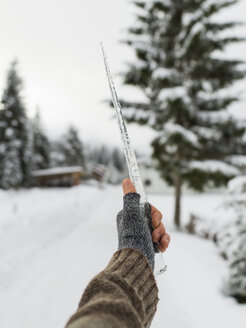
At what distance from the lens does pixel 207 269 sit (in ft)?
16.0

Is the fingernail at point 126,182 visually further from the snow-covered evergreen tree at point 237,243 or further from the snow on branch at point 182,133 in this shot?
the snow on branch at point 182,133

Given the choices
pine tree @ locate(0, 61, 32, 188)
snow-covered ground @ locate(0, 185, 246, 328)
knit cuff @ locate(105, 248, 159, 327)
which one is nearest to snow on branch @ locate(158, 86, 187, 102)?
snow-covered ground @ locate(0, 185, 246, 328)

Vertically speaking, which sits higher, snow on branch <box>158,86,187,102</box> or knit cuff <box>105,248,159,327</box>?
snow on branch <box>158,86,187,102</box>

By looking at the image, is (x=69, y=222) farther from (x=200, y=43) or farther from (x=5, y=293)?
(x=200, y=43)

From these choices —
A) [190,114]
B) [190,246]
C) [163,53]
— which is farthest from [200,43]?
[190,246]

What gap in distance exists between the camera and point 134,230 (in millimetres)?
1334

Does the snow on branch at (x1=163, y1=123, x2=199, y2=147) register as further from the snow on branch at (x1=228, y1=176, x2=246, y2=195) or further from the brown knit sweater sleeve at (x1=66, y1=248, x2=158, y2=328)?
the brown knit sweater sleeve at (x1=66, y1=248, x2=158, y2=328)

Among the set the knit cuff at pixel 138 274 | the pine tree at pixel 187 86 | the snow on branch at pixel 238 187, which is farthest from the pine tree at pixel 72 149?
the knit cuff at pixel 138 274

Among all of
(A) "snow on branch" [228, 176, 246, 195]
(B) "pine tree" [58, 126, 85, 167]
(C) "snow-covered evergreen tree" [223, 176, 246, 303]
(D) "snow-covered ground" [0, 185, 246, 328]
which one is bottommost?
(B) "pine tree" [58, 126, 85, 167]

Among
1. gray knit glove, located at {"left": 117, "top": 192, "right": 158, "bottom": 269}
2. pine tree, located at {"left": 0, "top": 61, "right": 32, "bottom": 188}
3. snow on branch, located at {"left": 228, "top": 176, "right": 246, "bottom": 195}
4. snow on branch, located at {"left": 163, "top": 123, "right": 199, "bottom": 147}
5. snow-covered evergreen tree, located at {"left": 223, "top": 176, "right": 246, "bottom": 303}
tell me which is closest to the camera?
gray knit glove, located at {"left": 117, "top": 192, "right": 158, "bottom": 269}

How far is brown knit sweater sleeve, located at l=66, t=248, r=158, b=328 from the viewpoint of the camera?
787mm

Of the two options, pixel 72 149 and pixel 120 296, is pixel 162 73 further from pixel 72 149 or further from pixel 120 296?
pixel 72 149

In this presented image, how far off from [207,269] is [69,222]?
6642 mm

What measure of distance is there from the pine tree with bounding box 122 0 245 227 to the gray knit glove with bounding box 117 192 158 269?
7172 mm
